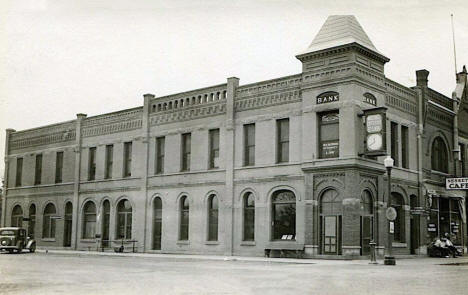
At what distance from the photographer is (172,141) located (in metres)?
37.3

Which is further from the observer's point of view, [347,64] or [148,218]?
[148,218]

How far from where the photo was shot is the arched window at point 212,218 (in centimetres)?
3459

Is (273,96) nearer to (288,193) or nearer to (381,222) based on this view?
(288,193)

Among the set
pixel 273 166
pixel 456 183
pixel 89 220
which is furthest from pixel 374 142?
pixel 89 220

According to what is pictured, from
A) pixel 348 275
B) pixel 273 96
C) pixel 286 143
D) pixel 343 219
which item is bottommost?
pixel 348 275

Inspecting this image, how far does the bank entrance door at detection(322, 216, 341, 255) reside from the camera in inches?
1144

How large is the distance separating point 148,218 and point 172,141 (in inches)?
205

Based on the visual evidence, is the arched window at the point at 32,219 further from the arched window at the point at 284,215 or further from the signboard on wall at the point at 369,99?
the signboard on wall at the point at 369,99

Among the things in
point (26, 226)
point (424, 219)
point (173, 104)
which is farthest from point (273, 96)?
point (26, 226)

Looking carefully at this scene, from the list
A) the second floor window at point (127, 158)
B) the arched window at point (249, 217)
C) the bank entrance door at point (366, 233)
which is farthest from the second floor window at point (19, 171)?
the bank entrance door at point (366, 233)

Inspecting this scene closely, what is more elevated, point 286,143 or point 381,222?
point 286,143

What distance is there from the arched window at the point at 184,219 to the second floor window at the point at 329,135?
400 inches

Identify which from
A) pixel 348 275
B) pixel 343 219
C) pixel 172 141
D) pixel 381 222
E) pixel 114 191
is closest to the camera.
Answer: pixel 348 275

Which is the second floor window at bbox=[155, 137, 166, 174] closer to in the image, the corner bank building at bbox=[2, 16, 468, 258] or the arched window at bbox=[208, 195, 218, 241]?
the corner bank building at bbox=[2, 16, 468, 258]
